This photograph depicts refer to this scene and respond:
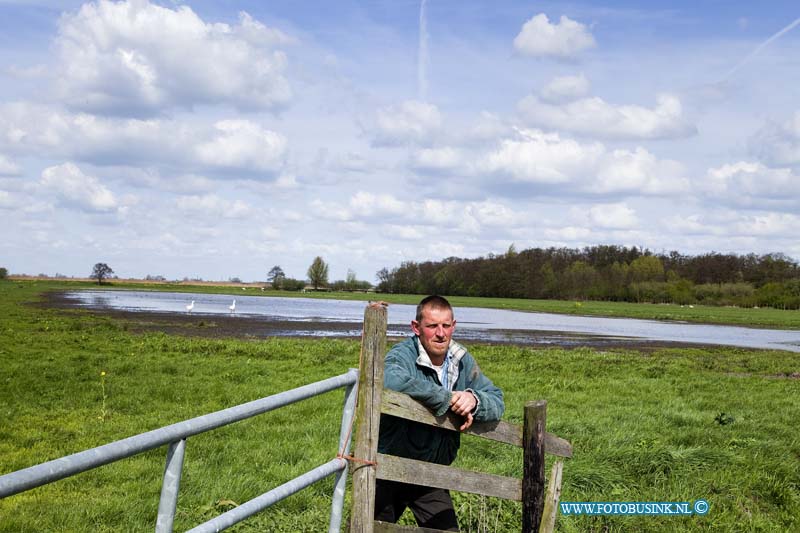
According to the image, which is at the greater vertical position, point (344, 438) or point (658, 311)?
point (344, 438)

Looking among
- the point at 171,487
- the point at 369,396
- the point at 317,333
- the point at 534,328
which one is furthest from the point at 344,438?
the point at 534,328

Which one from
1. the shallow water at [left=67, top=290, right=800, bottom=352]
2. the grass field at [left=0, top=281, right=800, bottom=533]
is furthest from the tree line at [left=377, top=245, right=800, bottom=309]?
the grass field at [left=0, top=281, right=800, bottom=533]

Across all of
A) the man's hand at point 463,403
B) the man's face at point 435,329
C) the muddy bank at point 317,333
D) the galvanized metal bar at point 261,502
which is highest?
the man's face at point 435,329

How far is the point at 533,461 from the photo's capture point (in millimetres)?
4562

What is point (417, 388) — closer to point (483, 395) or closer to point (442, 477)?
point (483, 395)

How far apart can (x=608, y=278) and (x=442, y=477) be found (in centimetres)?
15618

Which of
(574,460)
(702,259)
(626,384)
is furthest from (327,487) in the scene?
(702,259)

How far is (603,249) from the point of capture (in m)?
185

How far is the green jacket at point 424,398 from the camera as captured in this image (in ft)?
13.3

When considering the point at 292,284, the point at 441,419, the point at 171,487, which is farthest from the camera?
the point at 292,284

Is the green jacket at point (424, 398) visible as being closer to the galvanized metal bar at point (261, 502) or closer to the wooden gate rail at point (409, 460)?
the wooden gate rail at point (409, 460)

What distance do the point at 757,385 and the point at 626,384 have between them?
352 cm

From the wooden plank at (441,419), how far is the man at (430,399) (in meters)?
0.05

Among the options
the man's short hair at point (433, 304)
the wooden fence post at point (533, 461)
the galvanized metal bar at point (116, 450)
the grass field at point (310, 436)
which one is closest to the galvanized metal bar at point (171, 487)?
the galvanized metal bar at point (116, 450)
